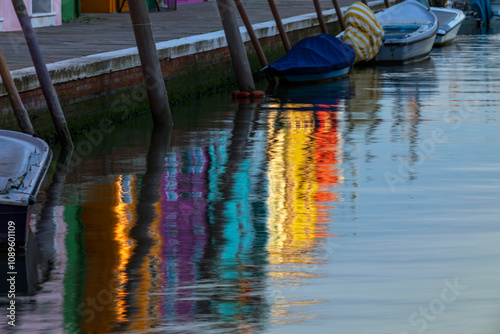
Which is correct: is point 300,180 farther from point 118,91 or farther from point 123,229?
point 118,91

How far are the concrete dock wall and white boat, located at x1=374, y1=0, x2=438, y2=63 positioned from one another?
3937 millimetres

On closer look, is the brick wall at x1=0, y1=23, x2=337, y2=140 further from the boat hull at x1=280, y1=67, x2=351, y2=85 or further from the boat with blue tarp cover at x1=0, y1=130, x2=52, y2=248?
the boat with blue tarp cover at x1=0, y1=130, x2=52, y2=248

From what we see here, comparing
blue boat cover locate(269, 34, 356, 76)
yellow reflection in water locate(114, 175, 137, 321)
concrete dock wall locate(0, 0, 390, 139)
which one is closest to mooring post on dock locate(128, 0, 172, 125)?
concrete dock wall locate(0, 0, 390, 139)

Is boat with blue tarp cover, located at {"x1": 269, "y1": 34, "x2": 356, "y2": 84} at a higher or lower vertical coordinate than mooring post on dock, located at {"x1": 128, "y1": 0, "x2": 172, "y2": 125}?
lower

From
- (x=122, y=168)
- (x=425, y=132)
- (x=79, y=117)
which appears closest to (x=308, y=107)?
(x=425, y=132)

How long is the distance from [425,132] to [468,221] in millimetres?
5108

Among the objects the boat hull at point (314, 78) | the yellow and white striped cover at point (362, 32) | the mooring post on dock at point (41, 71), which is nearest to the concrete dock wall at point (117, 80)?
the mooring post on dock at point (41, 71)

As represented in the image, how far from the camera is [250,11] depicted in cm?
2694

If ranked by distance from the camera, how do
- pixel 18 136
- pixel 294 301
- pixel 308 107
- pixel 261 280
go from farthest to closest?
pixel 308 107 < pixel 18 136 < pixel 261 280 < pixel 294 301

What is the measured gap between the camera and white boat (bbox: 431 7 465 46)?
27609 mm

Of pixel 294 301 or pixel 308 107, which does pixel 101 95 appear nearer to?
pixel 308 107

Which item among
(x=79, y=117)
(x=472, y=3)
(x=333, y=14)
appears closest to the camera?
(x=79, y=117)

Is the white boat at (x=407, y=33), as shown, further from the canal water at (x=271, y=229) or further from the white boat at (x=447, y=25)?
the canal water at (x=271, y=229)

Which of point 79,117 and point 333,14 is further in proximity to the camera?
point 333,14
